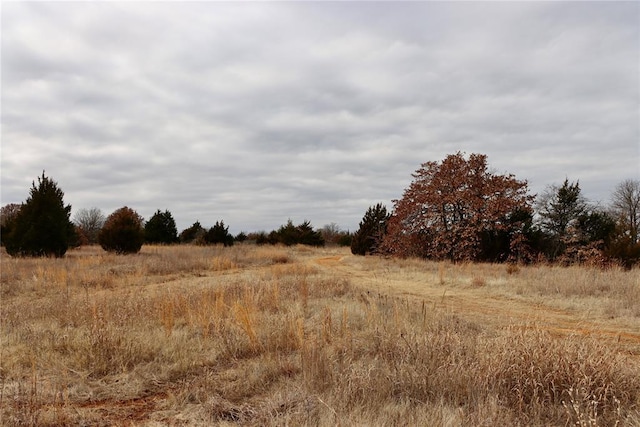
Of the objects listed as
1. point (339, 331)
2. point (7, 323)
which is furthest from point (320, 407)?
point (7, 323)

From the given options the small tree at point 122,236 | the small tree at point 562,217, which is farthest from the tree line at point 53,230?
the small tree at point 562,217

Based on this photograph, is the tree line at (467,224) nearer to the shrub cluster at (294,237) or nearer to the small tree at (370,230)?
the small tree at (370,230)

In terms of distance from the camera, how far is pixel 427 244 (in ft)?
72.5

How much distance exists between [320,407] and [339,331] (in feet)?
7.30

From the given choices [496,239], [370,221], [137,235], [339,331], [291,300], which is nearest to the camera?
[339,331]

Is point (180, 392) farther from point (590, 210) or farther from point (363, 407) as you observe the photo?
point (590, 210)

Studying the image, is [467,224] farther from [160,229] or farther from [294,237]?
[160,229]

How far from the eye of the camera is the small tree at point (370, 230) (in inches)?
1126

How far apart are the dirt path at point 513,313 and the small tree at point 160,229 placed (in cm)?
2873

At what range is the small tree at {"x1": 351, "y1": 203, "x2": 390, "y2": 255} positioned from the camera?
28594mm

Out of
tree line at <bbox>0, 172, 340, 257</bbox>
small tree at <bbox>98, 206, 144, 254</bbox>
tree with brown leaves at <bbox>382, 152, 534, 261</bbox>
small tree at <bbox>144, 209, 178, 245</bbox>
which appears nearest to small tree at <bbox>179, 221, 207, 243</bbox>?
small tree at <bbox>144, 209, 178, 245</bbox>

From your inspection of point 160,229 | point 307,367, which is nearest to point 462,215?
point 307,367

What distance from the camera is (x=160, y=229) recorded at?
120 feet

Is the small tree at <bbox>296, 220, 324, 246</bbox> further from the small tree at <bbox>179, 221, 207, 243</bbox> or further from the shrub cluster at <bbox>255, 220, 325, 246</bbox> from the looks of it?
the small tree at <bbox>179, 221, 207, 243</bbox>
